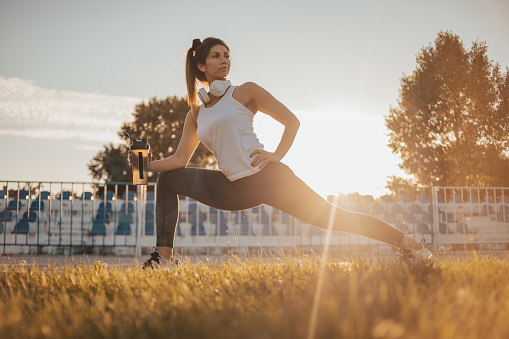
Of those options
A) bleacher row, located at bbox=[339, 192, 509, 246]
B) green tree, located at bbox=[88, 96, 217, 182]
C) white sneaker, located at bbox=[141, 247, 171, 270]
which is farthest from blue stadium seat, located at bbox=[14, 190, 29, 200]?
green tree, located at bbox=[88, 96, 217, 182]

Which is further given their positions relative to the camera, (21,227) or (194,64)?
(21,227)

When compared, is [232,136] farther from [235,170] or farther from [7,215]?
[7,215]

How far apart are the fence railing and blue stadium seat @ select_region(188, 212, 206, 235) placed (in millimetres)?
26

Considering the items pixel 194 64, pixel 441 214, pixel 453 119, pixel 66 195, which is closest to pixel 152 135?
pixel 453 119

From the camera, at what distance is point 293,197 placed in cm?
374

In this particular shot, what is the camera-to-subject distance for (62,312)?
2.49 m

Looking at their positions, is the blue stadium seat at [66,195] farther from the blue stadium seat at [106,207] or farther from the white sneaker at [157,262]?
the white sneaker at [157,262]

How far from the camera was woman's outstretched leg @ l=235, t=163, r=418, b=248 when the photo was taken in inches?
146

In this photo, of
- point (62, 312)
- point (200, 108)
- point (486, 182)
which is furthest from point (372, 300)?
point (486, 182)

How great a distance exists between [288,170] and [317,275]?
828mm

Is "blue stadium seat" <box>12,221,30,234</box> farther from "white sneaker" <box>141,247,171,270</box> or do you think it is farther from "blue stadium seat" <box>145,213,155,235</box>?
"white sneaker" <box>141,247,171,270</box>

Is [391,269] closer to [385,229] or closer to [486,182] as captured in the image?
[385,229]

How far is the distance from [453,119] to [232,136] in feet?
81.1

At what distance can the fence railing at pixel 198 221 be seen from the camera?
11859 millimetres
